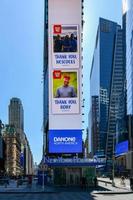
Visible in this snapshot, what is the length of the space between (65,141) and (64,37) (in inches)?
624

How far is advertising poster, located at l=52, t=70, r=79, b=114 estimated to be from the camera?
81.8 metres

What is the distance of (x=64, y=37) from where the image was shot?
3258 inches

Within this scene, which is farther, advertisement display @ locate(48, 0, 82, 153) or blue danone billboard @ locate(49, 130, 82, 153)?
blue danone billboard @ locate(49, 130, 82, 153)

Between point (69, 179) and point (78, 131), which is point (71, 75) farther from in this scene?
point (69, 179)

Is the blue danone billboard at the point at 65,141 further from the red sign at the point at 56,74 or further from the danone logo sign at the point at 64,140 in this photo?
the red sign at the point at 56,74

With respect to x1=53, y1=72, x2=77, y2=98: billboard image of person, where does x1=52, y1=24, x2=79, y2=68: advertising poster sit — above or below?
above

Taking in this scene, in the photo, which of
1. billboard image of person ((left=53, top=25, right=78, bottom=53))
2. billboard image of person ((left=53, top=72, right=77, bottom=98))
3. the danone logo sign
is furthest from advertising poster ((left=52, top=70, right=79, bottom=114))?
the danone logo sign

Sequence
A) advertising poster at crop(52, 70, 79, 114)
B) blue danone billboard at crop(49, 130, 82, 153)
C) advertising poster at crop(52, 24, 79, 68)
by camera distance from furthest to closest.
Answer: blue danone billboard at crop(49, 130, 82, 153)
advertising poster at crop(52, 70, 79, 114)
advertising poster at crop(52, 24, 79, 68)

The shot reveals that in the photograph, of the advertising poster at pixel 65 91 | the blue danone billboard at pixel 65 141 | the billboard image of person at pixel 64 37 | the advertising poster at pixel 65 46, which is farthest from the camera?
the blue danone billboard at pixel 65 141

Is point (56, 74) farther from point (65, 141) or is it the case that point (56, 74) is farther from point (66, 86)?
point (65, 141)

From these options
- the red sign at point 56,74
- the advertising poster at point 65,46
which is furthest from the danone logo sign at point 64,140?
the advertising poster at point 65,46

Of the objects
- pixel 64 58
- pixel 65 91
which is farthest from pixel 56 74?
pixel 65 91

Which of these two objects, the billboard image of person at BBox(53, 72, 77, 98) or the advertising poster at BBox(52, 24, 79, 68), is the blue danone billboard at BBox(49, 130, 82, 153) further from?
the advertising poster at BBox(52, 24, 79, 68)

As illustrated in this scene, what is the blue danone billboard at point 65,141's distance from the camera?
8525 centimetres
